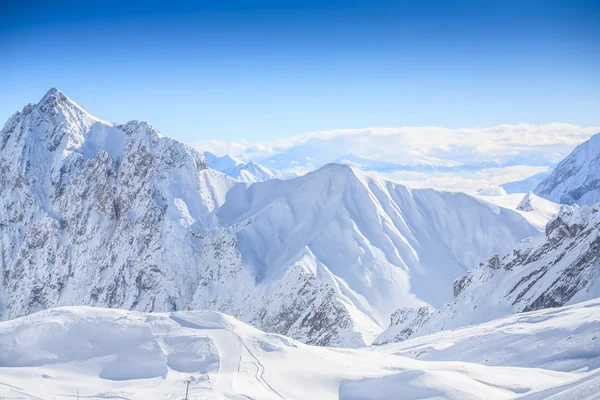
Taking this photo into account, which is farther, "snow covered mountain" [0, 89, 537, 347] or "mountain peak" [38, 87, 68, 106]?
"mountain peak" [38, 87, 68, 106]

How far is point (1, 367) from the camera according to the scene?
49.9 m

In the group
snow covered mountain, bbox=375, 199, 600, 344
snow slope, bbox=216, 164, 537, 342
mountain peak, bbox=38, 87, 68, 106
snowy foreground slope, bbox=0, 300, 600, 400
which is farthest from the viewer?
mountain peak, bbox=38, 87, 68, 106

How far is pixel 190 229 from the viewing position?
152 metres

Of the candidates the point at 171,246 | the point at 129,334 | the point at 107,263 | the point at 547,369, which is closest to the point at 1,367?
the point at 129,334

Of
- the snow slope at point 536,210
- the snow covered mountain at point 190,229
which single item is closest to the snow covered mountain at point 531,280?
the snow covered mountain at point 190,229

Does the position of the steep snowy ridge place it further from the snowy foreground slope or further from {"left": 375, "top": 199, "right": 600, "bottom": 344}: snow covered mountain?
the snowy foreground slope

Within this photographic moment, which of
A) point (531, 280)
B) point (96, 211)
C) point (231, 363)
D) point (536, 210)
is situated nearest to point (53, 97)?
point (96, 211)

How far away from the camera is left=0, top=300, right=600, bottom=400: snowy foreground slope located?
156 feet

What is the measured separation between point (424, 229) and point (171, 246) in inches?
3226

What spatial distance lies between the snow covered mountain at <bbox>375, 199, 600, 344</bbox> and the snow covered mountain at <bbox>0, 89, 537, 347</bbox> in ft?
85.6

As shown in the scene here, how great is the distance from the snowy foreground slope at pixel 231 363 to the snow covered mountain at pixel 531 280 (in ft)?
59.4

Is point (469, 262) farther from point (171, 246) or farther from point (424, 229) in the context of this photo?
point (171, 246)

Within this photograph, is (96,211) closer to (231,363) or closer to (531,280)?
(231,363)

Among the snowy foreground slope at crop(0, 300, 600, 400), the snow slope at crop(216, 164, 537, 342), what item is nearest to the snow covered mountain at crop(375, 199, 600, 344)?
the snowy foreground slope at crop(0, 300, 600, 400)
